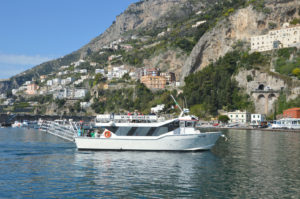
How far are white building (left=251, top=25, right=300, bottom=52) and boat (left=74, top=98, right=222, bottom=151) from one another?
91280 mm

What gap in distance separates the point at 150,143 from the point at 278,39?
97.4 metres

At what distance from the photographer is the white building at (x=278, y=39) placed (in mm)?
112750

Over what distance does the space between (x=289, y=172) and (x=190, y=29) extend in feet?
559

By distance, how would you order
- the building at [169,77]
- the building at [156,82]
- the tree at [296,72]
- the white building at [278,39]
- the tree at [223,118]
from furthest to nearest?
1. the building at [169,77]
2. the building at [156,82]
3. the white building at [278,39]
4. the tree at [223,118]
5. the tree at [296,72]

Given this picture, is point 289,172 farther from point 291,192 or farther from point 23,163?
point 23,163

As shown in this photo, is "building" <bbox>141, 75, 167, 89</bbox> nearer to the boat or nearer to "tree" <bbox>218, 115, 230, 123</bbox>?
"tree" <bbox>218, 115, 230, 123</bbox>

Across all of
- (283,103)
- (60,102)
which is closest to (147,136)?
(283,103)

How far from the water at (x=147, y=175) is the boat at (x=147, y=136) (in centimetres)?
118

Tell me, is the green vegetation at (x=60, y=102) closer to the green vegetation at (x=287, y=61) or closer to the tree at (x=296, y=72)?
the green vegetation at (x=287, y=61)

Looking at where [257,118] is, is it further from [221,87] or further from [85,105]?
[85,105]

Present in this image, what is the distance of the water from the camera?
63.2 feet

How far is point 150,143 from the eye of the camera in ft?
114

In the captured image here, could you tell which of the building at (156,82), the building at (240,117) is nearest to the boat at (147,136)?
the building at (240,117)

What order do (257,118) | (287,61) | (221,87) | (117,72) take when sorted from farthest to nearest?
1. (117,72)
2. (221,87)
3. (287,61)
4. (257,118)
